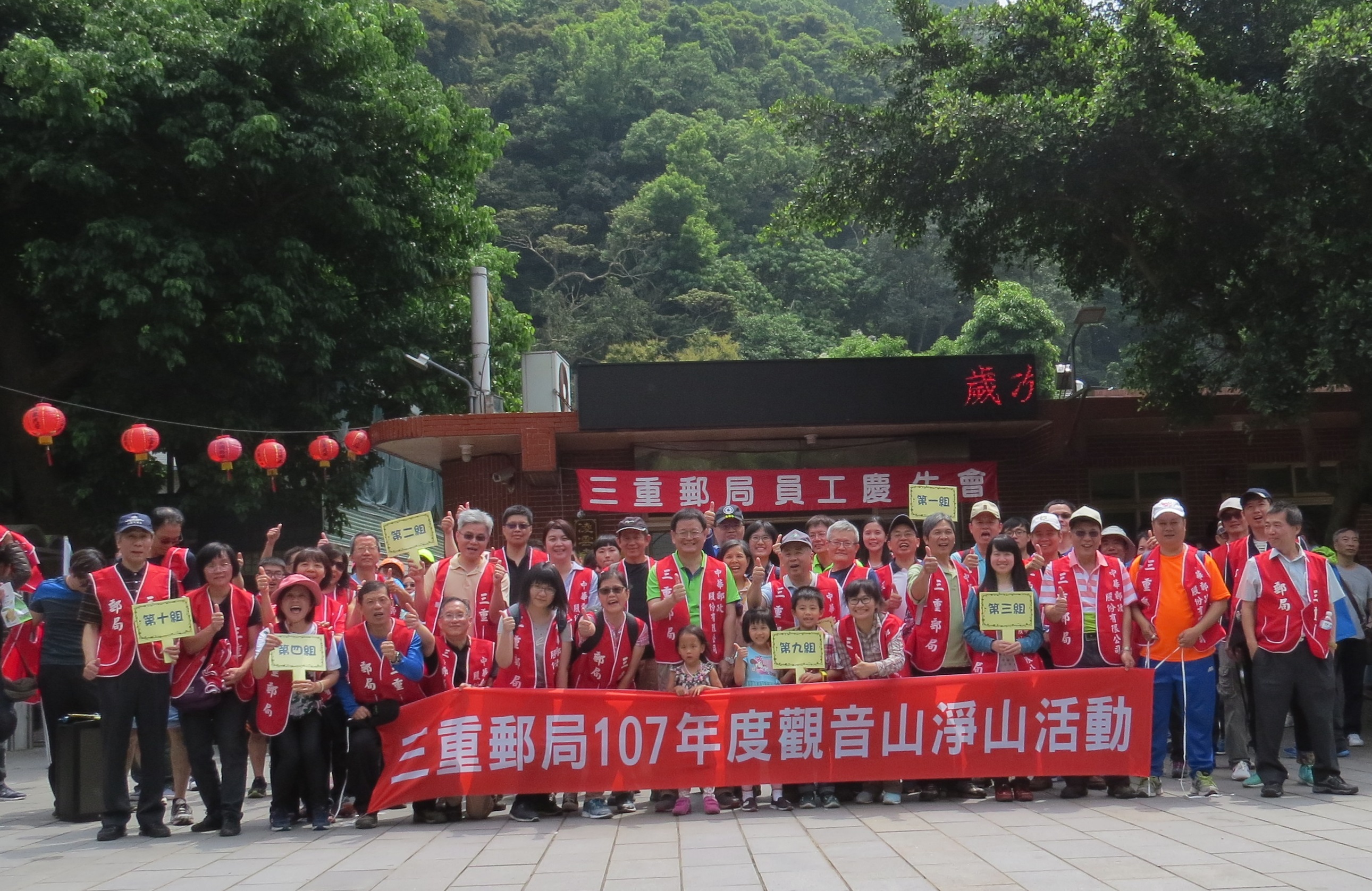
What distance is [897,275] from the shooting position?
55281 mm

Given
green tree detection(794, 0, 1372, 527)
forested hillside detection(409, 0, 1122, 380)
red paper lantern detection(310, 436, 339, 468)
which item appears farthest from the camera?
→ forested hillside detection(409, 0, 1122, 380)

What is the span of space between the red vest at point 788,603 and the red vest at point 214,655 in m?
3.12

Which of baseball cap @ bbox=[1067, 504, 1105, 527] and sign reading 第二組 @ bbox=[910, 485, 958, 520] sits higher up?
sign reading 第二組 @ bbox=[910, 485, 958, 520]

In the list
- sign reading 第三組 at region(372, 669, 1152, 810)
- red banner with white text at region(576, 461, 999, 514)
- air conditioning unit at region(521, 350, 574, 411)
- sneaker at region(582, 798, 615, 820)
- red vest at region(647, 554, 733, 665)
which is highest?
air conditioning unit at region(521, 350, 574, 411)

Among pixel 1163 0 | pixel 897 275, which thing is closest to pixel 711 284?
pixel 897 275

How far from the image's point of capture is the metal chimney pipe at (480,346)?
19.0 meters

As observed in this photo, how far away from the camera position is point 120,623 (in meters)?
7.24

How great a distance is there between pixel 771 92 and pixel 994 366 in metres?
56.9

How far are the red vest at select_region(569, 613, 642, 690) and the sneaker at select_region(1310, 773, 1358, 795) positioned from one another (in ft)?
13.2

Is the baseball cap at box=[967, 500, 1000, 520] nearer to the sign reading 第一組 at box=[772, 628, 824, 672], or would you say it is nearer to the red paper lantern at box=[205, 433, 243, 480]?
the sign reading 第一組 at box=[772, 628, 824, 672]

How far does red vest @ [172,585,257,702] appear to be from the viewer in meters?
7.39

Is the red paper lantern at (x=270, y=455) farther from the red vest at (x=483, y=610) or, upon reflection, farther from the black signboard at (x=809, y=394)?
the red vest at (x=483, y=610)

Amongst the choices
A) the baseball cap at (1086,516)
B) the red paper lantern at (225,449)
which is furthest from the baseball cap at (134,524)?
the red paper lantern at (225,449)

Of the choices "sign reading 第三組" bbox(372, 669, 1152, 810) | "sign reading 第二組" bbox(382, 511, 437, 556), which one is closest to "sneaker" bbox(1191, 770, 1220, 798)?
"sign reading 第三組" bbox(372, 669, 1152, 810)
